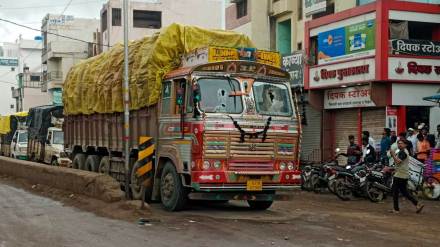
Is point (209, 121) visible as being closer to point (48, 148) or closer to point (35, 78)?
point (48, 148)

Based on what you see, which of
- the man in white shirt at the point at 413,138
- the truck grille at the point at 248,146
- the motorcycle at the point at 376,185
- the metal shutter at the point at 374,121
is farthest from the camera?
the metal shutter at the point at 374,121

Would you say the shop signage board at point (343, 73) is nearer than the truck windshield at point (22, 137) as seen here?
Yes

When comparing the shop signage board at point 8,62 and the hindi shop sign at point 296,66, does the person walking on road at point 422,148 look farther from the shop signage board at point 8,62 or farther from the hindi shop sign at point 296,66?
the shop signage board at point 8,62

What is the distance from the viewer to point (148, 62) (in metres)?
12.9

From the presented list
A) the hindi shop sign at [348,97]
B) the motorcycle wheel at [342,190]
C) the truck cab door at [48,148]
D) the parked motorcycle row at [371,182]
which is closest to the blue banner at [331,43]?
the hindi shop sign at [348,97]

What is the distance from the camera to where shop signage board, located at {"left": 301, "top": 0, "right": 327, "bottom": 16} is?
2536cm

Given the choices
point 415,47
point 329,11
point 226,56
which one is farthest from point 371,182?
point 329,11

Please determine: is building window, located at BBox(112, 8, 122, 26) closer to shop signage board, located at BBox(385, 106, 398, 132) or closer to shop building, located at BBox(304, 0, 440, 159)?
shop building, located at BBox(304, 0, 440, 159)

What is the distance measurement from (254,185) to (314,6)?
1644 centimetres

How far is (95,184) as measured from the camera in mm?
13258

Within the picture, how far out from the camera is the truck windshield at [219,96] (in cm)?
1120

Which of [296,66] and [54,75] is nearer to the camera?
[296,66]

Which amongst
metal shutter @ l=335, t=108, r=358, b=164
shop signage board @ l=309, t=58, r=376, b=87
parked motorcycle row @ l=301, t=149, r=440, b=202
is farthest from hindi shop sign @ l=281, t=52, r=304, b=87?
parked motorcycle row @ l=301, t=149, r=440, b=202

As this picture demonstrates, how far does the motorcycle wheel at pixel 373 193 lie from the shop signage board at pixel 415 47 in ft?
21.2
